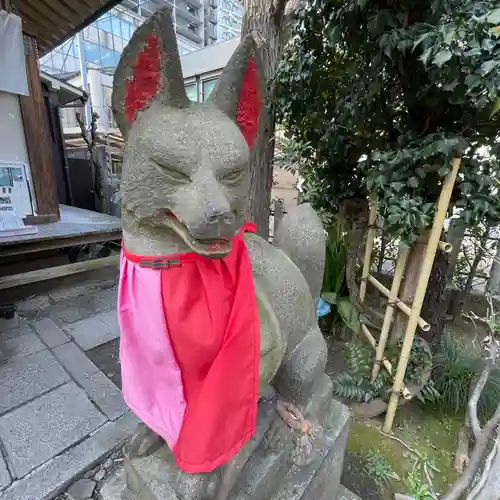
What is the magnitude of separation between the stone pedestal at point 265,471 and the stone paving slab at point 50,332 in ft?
6.33

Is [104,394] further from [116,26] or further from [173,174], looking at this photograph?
[116,26]

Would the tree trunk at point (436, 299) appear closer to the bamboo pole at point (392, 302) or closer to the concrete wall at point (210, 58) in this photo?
the bamboo pole at point (392, 302)

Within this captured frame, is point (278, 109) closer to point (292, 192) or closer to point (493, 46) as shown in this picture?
point (493, 46)

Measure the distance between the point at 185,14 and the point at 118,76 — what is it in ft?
109

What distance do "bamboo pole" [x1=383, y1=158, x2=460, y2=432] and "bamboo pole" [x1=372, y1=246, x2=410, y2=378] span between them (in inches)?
4.7

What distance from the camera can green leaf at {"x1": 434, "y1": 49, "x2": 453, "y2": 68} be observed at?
4.09 ft

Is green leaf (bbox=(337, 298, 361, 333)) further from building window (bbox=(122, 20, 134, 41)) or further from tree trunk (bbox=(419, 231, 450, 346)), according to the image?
building window (bbox=(122, 20, 134, 41))

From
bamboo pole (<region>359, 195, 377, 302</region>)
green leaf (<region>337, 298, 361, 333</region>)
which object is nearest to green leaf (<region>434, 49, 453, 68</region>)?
bamboo pole (<region>359, 195, 377, 302</region>)

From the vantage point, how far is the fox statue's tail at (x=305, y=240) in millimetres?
1369

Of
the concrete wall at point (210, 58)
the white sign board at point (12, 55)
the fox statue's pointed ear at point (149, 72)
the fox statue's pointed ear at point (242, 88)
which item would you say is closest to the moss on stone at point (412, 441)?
the fox statue's pointed ear at point (242, 88)

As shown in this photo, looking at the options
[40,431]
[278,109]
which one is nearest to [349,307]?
[278,109]

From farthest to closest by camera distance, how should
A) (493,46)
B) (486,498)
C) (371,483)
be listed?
1. (371,483)
2. (493,46)
3. (486,498)

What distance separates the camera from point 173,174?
0.82 meters

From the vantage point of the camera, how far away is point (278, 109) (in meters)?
2.62
